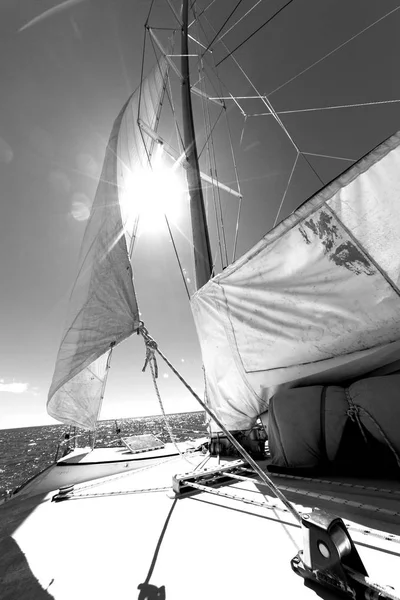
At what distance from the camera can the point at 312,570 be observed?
102 centimetres

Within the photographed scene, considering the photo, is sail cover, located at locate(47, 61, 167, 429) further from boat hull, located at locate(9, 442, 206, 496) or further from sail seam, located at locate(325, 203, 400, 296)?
sail seam, located at locate(325, 203, 400, 296)

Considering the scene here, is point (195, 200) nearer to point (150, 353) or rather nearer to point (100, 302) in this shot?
point (100, 302)

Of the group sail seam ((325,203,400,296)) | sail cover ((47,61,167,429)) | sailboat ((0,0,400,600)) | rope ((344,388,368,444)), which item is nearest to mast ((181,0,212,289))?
sail cover ((47,61,167,429))

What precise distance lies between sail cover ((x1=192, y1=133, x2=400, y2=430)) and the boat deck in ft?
3.70

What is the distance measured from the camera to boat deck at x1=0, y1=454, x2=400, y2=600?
1.12 meters

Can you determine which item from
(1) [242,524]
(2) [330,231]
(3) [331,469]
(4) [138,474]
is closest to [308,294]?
(2) [330,231]

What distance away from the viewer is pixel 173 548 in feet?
4.77

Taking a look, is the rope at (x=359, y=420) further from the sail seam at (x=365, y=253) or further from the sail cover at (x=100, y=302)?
the sail cover at (x=100, y=302)

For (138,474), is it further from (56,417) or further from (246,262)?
(246,262)

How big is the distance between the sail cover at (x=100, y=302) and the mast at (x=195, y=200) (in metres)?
1.41

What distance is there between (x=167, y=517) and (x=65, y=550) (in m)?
0.67

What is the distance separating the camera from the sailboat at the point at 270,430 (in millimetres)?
1177

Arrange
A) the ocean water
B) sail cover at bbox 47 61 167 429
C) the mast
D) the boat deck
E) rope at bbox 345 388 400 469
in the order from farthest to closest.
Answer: the ocean water → the mast → sail cover at bbox 47 61 167 429 → rope at bbox 345 388 400 469 → the boat deck

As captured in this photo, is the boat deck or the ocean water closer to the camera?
the boat deck
